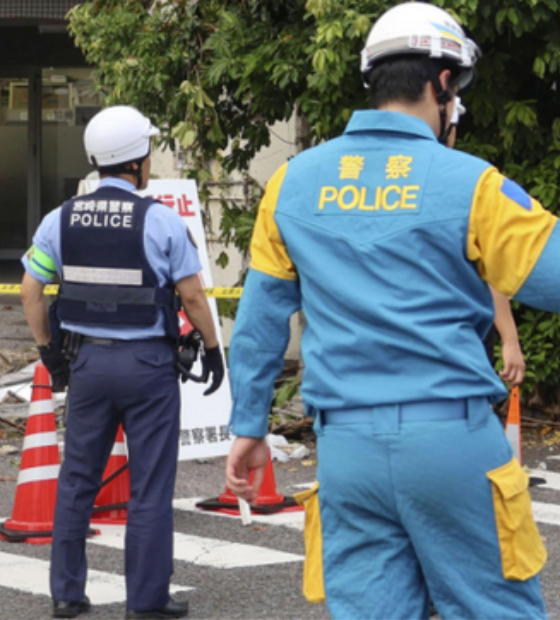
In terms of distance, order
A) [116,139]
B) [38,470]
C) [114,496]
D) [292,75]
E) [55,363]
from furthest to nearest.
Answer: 1. [292,75]
2. [114,496]
3. [38,470]
4. [55,363]
5. [116,139]

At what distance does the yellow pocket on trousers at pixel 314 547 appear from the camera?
327 centimetres

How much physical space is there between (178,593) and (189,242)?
149 centimetres

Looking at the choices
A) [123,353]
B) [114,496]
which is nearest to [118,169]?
[123,353]

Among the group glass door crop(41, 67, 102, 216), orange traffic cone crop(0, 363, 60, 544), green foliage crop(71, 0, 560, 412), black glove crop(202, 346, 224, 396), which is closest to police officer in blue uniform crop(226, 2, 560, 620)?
black glove crop(202, 346, 224, 396)

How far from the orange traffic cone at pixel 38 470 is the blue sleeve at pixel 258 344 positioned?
411 cm

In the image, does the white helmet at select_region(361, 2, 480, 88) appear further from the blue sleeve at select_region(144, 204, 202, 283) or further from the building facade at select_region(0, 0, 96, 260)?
the building facade at select_region(0, 0, 96, 260)

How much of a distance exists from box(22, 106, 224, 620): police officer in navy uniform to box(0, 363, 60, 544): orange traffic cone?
4.70 feet

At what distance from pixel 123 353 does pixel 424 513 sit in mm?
2813

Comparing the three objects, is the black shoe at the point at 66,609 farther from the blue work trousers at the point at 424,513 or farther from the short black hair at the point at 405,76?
the short black hair at the point at 405,76

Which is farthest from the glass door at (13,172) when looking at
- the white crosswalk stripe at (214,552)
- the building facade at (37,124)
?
the white crosswalk stripe at (214,552)

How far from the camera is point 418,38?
3.15m

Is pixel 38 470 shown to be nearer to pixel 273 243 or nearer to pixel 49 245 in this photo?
pixel 49 245

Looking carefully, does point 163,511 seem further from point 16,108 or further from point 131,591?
point 16,108

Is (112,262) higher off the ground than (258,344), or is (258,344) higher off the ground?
(258,344)
